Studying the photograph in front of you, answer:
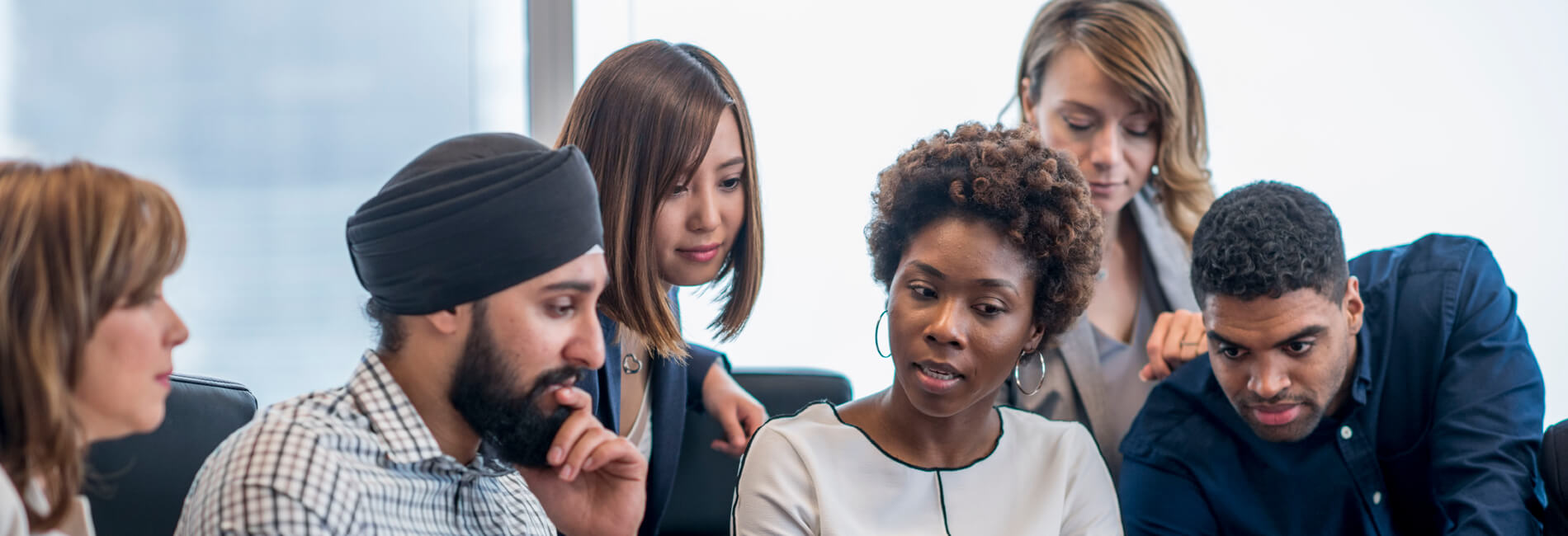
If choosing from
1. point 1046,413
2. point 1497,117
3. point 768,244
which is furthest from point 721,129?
point 1497,117

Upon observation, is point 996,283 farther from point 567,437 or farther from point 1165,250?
point 1165,250

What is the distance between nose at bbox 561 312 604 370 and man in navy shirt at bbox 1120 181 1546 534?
3.44 ft

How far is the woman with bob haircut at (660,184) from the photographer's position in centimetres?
171

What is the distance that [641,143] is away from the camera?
1716 mm

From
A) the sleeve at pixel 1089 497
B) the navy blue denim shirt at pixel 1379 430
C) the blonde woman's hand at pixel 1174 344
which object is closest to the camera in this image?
the sleeve at pixel 1089 497

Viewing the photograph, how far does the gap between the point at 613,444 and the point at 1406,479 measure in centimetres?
144

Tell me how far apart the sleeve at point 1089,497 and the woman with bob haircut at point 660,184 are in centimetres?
62

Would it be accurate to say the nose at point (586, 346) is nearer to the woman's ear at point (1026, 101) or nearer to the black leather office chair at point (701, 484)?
the black leather office chair at point (701, 484)

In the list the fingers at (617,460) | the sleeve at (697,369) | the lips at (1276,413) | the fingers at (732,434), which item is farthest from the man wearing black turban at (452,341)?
the lips at (1276,413)

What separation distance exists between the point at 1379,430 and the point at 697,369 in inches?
48.6

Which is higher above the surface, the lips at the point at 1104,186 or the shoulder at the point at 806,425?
the lips at the point at 1104,186

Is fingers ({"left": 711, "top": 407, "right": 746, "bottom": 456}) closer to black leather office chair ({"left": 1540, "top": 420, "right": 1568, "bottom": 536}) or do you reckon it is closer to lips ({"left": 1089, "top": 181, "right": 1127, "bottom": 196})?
lips ({"left": 1089, "top": 181, "right": 1127, "bottom": 196})

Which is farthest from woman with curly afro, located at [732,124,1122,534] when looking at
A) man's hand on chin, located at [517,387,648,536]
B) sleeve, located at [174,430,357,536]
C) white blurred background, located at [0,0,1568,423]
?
white blurred background, located at [0,0,1568,423]

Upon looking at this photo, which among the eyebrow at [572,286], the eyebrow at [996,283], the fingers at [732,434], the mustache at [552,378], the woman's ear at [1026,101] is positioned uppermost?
the woman's ear at [1026,101]
